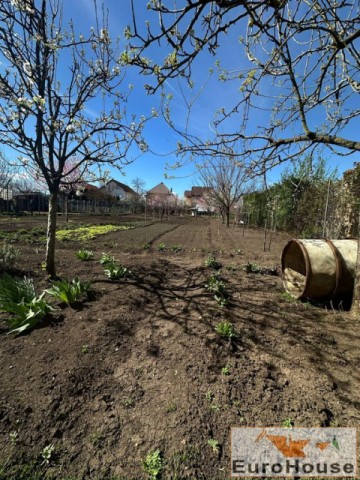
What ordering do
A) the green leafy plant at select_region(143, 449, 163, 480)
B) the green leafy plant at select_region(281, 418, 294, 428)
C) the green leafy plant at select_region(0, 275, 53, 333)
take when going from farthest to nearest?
Result: the green leafy plant at select_region(0, 275, 53, 333), the green leafy plant at select_region(281, 418, 294, 428), the green leafy plant at select_region(143, 449, 163, 480)

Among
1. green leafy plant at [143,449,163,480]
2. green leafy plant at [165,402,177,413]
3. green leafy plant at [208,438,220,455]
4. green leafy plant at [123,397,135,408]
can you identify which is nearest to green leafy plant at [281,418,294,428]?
green leafy plant at [208,438,220,455]

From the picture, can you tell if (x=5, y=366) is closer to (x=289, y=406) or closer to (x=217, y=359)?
(x=217, y=359)

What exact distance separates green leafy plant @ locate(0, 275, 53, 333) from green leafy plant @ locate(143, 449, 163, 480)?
1.95 meters

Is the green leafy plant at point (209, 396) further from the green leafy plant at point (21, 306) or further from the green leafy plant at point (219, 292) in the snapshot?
the green leafy plant at point (21, 306)

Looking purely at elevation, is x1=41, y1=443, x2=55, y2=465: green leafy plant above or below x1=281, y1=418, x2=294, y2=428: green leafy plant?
below

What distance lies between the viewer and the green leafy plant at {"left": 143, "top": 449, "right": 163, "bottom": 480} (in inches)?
54.8

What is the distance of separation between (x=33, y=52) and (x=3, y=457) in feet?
17.6

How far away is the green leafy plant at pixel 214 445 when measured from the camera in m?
1.53

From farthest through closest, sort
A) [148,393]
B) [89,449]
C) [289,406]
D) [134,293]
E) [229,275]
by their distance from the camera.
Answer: [229,275]
[134,293]
[148,393]
[289,406]
[89,449]

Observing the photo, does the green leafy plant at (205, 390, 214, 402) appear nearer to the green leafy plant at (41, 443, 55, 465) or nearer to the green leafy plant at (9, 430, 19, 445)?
the green leafy plant at (41, 443, 55, 465)

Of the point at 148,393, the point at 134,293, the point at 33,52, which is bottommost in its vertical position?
the point at 148,393

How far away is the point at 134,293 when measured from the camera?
12.2 ft

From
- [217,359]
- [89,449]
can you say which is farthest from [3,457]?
[217,359]

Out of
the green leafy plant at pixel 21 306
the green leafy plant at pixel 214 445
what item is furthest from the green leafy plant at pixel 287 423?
the green leafy plant at pixel 21 306
